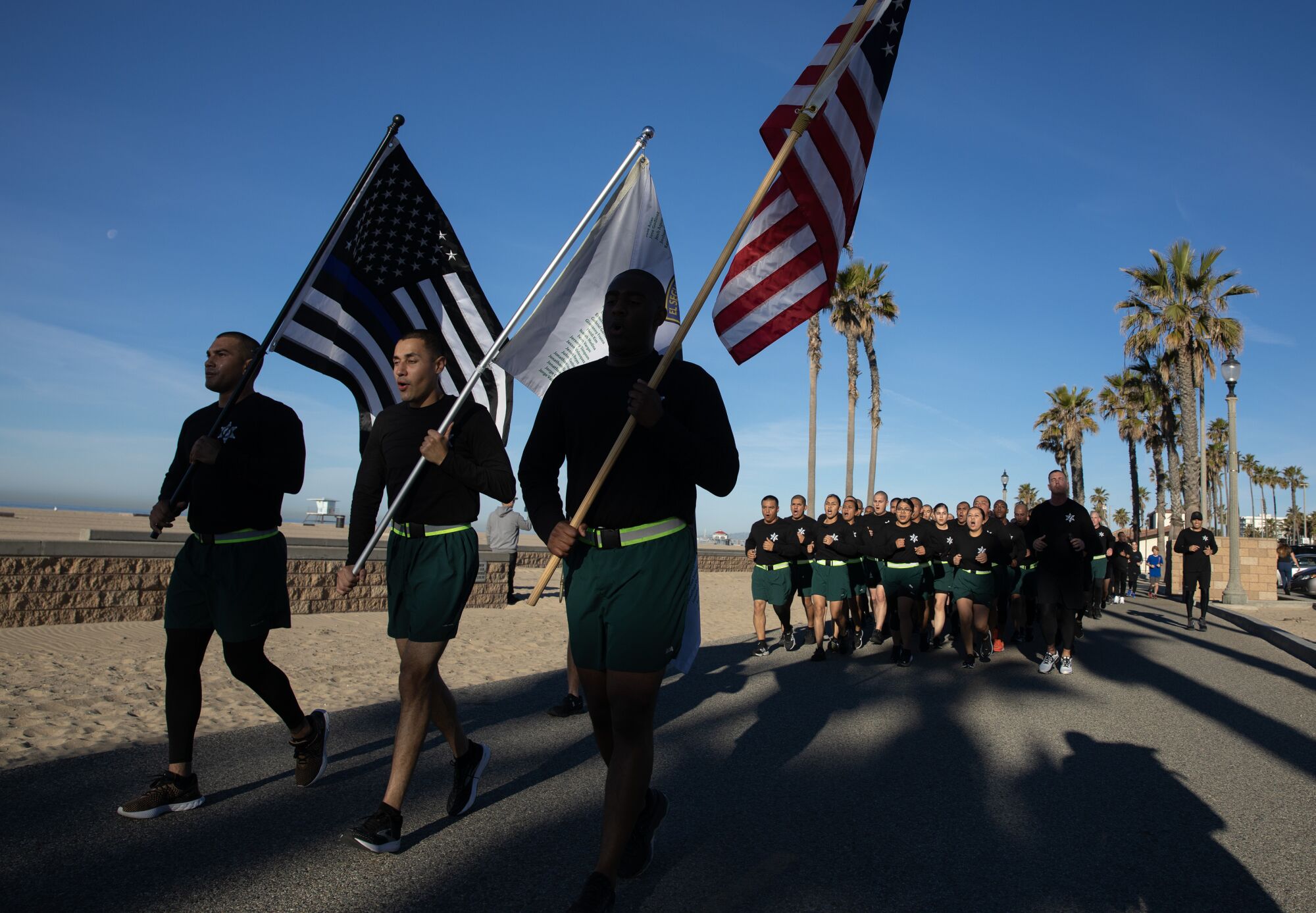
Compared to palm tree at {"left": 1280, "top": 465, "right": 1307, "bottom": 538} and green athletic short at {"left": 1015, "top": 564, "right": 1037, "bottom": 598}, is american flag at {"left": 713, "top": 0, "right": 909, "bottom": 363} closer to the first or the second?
green athletic short at {"left": 1015, "top": 564, "right": 1037, "bottom": 598}

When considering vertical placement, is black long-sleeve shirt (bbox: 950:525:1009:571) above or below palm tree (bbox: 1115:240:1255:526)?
below

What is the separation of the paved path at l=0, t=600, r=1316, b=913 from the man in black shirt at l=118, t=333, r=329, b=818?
0.25 meters

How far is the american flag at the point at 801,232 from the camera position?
503 cm

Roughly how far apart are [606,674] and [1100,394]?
57.4 metres

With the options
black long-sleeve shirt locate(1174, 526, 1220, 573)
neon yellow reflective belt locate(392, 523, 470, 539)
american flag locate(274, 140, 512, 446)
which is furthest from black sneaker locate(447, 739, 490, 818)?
black long-sleeve shirt locate(1174, 526, 1220, 573)

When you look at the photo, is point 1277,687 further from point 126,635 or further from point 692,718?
point 126,635

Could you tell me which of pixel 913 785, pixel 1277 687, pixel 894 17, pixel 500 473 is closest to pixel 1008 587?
pixel 1277 687

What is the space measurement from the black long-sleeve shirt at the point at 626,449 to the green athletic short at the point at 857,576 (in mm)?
8894

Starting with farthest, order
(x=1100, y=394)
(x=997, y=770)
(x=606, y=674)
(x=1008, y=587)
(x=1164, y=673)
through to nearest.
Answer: (x=1100, y=394), (x=1008, y=587), (x=1164, y=673), (x=997, y=770), (x=606, y=674)

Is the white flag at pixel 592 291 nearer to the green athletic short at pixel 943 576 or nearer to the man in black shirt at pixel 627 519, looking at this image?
the man in black shirt at pixel 627 519

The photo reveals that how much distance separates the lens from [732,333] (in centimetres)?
510

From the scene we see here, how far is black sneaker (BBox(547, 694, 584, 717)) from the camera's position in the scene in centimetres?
690

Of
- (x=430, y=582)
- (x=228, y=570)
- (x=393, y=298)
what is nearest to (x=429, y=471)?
(x=430, y=582)

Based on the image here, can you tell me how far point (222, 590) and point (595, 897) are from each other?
2.29 metres
